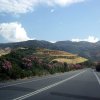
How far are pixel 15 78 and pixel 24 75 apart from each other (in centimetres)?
495

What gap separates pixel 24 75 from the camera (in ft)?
162

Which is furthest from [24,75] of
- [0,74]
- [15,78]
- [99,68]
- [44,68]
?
[99,68]

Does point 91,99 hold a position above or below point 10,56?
below

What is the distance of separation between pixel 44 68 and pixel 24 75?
72.1ft

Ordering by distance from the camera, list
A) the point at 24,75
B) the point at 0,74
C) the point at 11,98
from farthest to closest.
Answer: the point at 24,75, the point at 0,74, the point at 11,98

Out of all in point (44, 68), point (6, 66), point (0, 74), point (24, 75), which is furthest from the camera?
point (44, 68)

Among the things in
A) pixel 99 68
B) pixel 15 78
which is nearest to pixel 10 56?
pixel 15 78

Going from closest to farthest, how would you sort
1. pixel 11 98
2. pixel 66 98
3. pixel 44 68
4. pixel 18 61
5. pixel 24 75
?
1. pixel 11 98
2. pixel 66 98
3. pixel 24 75
4. pixel 18 61
5. pixel 44 68

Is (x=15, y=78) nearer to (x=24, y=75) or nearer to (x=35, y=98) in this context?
(x=24, y=75)

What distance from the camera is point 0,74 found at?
40.4m

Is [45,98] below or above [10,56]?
below

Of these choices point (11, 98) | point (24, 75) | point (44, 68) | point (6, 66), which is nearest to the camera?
point (11, 98)

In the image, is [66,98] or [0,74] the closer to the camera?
[66,98]

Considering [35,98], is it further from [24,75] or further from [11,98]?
[24,75]
